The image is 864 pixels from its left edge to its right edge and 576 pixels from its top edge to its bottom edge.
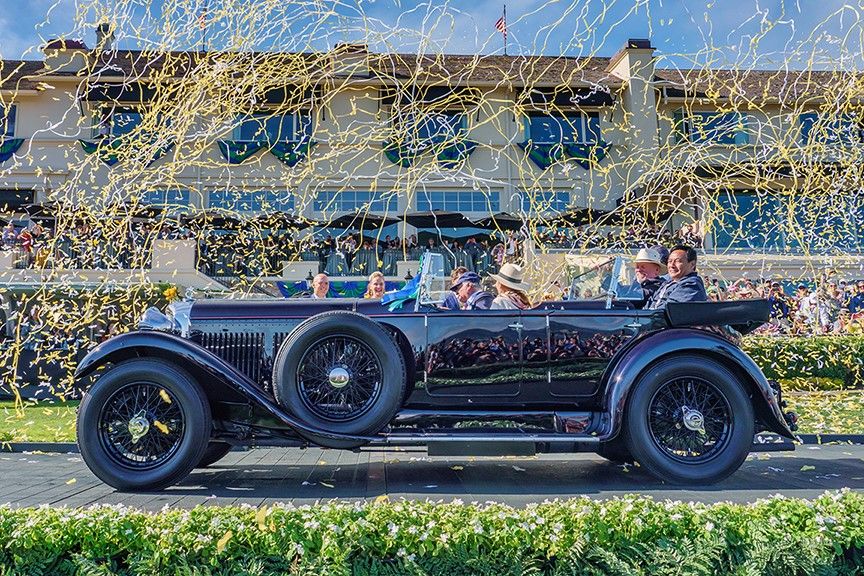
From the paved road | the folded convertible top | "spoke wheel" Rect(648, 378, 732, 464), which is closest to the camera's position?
the paved road

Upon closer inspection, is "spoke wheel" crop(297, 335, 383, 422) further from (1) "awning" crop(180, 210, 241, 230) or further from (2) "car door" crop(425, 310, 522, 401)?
(1) "awning" crop(180, 210, 241, 230)

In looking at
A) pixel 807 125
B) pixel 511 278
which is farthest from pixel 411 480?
pixel 807 125

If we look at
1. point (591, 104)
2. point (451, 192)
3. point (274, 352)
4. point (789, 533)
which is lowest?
point (789, 533)

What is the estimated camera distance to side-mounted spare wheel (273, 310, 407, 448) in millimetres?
4547

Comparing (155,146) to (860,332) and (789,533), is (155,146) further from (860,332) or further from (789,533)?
(860,332)

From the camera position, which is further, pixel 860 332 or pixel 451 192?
pixel 451 192

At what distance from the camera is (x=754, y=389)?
487 centimetres

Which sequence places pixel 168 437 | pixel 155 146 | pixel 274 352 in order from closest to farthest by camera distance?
pixel 168 437, pixel 274 352, pixel 155 146

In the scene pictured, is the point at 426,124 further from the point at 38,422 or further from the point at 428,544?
the point at 38,422

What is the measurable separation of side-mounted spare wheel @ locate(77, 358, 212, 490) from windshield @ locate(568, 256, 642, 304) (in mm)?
3367

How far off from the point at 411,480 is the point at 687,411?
7.23 feet

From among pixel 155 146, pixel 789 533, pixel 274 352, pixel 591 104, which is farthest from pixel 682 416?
pixel 591 104

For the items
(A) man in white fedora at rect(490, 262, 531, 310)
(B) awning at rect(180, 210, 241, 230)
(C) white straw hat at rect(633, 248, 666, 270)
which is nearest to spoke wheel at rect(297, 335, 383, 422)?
(A) man in white fedora at rect(490, 262, 531, 310)

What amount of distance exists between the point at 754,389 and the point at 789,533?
7.82ft
